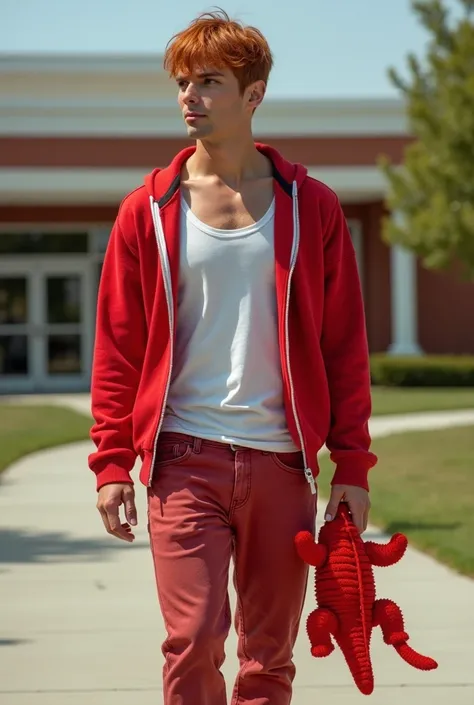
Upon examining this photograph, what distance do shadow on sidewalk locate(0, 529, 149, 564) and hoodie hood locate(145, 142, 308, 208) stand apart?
15.9 ft

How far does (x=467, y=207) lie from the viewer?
73.0 feet

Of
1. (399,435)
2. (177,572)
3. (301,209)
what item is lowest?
(399,435)

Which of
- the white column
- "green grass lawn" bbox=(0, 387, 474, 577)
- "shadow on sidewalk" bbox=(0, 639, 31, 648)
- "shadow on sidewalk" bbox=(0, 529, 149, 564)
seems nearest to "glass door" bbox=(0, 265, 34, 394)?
"green grass lawn" bbox=(0, 387, 474, 577)

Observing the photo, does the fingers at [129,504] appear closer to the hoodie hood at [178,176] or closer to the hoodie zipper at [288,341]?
the hoodie zipper at [288,341]

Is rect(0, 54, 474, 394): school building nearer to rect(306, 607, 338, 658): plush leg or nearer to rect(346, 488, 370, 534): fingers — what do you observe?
rect(346, 488, 370, 534): fingers

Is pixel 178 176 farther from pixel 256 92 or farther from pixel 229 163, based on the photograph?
pixel 256 92

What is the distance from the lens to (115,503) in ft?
11.7

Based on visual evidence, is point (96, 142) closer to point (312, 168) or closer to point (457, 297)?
point (312, 168)

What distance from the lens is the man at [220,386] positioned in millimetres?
3455

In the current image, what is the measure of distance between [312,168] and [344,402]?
82.4ft

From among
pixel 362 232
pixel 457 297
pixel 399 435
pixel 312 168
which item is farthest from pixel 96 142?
pixel 399 435

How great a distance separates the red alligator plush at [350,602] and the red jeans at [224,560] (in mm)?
71

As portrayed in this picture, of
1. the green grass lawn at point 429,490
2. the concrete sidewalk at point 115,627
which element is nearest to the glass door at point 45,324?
the green grass lawn at point 429,490

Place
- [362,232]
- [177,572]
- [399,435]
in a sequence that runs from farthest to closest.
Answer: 1. [362,232]
2. [399,435]
3. [177,572]
